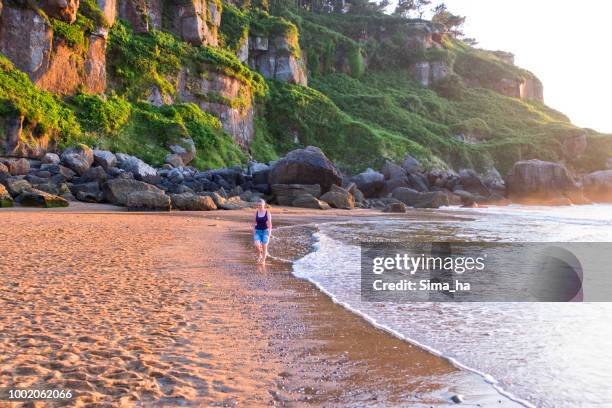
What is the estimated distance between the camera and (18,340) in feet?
13.4

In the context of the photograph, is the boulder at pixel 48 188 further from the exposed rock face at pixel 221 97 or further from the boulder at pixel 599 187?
the boulder at pixel 599 187

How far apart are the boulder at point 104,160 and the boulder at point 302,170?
9182mm

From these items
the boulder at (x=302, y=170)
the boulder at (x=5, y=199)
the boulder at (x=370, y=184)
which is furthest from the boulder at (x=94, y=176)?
the boulder at (x=370, y=184)

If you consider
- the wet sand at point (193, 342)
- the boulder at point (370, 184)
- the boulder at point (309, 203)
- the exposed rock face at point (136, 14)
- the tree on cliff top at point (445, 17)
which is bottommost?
the wet sand at point (193, 342)

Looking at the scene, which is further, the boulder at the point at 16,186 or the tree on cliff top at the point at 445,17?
the tree on cliff top at the point at 445,17

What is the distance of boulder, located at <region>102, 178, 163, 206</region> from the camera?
21.0 meters

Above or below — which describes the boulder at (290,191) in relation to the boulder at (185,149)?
below

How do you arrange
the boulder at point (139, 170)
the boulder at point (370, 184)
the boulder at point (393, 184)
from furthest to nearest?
the boulder at point (393, 184)
the boulder at point (370, 184)
the boulder at point (139, 170)

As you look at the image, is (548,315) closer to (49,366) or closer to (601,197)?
(49,366)

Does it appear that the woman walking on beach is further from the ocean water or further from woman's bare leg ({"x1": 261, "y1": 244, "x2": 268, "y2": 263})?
the ocean water

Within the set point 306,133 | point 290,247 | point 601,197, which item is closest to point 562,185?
point 601,197

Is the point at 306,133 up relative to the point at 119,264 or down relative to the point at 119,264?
up

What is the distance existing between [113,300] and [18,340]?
5.32 ft

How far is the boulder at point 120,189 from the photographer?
2095 centimetres
